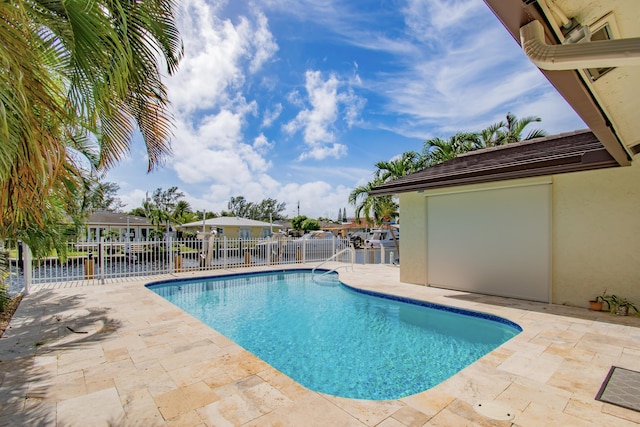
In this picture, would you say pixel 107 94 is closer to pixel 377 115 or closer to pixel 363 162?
pixel 377 115

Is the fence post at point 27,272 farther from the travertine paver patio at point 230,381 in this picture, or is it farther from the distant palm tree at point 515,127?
the distant palm tree at point 515,127

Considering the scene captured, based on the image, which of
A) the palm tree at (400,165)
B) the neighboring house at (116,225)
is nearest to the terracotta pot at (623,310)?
the palm tree at (400,165)

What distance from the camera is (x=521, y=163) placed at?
7246mm

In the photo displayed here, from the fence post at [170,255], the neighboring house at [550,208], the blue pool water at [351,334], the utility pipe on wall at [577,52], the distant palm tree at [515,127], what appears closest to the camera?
the utility pipe on wall at [577,52]

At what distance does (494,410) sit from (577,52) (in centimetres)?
316

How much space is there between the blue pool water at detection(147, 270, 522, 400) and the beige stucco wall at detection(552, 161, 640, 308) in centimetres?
237

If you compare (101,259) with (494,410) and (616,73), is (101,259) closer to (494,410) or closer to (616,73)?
(494,410)

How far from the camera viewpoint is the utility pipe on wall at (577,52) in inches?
75.9

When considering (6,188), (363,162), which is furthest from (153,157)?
(363,162)

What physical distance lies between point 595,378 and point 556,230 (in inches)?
181

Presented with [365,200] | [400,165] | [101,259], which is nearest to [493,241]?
[365,200]

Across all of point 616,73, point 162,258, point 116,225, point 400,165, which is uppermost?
point 400,165

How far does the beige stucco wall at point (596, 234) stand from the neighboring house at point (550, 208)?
0.06 ft

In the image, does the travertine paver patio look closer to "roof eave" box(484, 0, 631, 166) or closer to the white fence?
"roof eave" box(484, 0, 631, 166)
